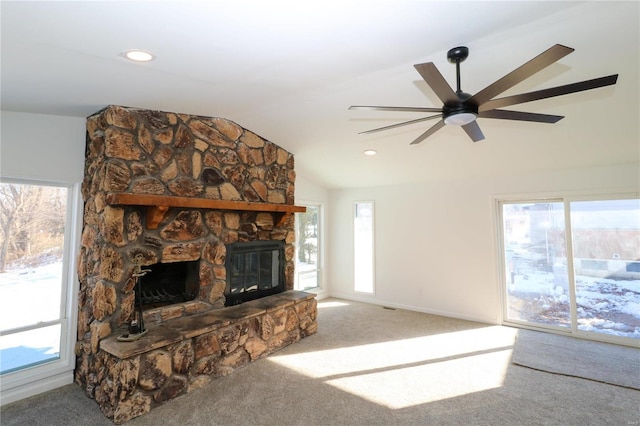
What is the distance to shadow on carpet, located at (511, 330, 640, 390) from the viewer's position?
3027 millimetres

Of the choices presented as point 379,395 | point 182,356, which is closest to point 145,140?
point 182,356

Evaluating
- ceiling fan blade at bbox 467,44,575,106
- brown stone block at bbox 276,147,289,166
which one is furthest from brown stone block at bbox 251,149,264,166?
ceiling fan blade at bbox 467,44,575,106

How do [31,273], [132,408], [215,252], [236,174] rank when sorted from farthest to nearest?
[236,174] < [215,252] < [31,273] < [132,408]

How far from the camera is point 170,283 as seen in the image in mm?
3443

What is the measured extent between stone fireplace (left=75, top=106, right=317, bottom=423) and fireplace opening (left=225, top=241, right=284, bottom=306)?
0.05ft

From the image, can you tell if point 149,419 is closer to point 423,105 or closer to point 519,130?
point 423,105

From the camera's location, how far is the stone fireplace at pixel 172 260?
259cm

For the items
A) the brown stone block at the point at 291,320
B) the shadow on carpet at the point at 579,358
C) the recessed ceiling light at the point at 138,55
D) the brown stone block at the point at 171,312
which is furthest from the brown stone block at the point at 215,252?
the shadow on carpet at the point at 579,358

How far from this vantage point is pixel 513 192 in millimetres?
4555

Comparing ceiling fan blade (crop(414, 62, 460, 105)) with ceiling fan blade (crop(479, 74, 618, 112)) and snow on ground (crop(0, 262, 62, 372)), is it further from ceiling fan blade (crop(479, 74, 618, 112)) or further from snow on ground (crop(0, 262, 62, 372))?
snow on ground (crop(0, 262, 62, 372))

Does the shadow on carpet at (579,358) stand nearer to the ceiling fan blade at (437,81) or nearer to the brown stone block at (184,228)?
the ceiling fan blade at (437,81)

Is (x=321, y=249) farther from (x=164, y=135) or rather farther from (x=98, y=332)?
(x=98, y=332)

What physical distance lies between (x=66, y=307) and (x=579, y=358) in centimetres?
538

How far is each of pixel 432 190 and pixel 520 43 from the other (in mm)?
3295
